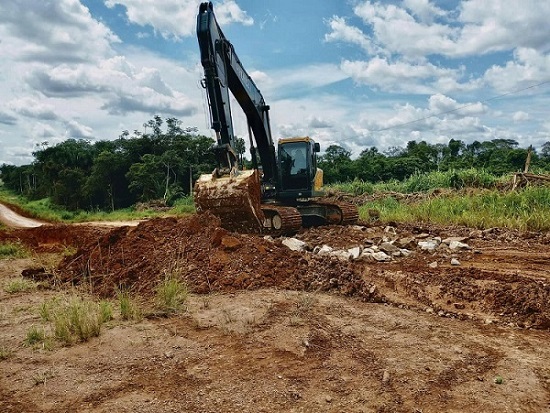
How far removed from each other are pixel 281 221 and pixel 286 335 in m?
6.21

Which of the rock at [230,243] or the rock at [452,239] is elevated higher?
the rock at [230,243]

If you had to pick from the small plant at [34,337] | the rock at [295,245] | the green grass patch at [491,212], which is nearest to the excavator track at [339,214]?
the green grass patch at [491,212]

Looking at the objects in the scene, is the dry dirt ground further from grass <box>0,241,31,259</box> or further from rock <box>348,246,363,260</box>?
grass <box>0,241,31,259</box>

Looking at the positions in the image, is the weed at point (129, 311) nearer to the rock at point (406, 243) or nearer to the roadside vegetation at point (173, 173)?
the rock at point (406, 243)

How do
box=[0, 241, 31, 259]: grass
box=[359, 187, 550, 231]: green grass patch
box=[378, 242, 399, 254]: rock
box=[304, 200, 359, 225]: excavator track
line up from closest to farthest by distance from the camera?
box=[378, 242, 399, 254]: rock < box=[0, 241, 31, 259]: grass < box=[359, 187, 550, 231]: green grass patch < box=[304, 200, 359, 225]: excavator track

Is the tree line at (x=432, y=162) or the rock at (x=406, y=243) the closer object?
the rock at (x=406, y=243)

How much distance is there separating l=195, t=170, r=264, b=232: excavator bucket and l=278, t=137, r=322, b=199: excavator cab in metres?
3.40

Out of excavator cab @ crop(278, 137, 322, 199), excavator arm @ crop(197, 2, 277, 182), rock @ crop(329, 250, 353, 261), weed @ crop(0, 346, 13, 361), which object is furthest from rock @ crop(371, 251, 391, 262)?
weed @ crop(0, 346, 13, 361)

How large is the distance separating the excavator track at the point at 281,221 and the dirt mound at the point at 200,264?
2.42 metres

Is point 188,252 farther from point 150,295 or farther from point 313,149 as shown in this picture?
point 313,149

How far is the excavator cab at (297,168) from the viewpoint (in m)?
13.3

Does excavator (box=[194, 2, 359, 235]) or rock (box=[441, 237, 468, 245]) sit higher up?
excavator (box=[194, 2, 359, 235])

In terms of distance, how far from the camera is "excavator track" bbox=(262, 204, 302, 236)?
11.0 metres

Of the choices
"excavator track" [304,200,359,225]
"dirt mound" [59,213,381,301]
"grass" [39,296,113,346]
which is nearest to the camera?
"grass" [39,296,113,346]
